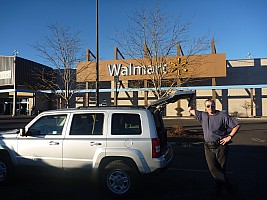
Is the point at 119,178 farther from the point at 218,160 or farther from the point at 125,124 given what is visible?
the point at 218,160

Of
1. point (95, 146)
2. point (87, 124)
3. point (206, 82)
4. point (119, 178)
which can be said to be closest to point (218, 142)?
point (119, 178)

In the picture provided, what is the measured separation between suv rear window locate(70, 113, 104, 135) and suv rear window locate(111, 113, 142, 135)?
0.88 ft

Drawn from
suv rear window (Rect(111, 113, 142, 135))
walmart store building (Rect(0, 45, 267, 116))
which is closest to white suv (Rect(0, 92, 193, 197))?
suv rear window (Rect(111, 113, 142, 135))

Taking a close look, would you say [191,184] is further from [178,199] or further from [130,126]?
[130,126]

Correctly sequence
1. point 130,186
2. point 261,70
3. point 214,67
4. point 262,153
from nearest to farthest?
point 130,186 → point 262,153 → point 214,67 → point 261,70

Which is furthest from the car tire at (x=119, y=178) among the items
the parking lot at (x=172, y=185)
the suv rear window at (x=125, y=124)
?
the suv rear window at (x=125, y=124)

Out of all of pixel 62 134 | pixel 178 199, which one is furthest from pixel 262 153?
pixel 62 134

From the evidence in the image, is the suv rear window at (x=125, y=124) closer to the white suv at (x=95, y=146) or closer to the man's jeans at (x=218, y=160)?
the white suv at (x=95, y=146)

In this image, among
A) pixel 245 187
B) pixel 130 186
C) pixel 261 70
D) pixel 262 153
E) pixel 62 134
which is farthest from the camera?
pixel 261 70

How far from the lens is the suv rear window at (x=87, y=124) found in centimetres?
490

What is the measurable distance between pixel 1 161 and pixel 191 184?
4233 mm

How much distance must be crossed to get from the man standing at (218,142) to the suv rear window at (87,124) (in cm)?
208

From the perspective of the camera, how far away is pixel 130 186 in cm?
459

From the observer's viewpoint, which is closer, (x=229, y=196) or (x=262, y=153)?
(x=229, y=196)
